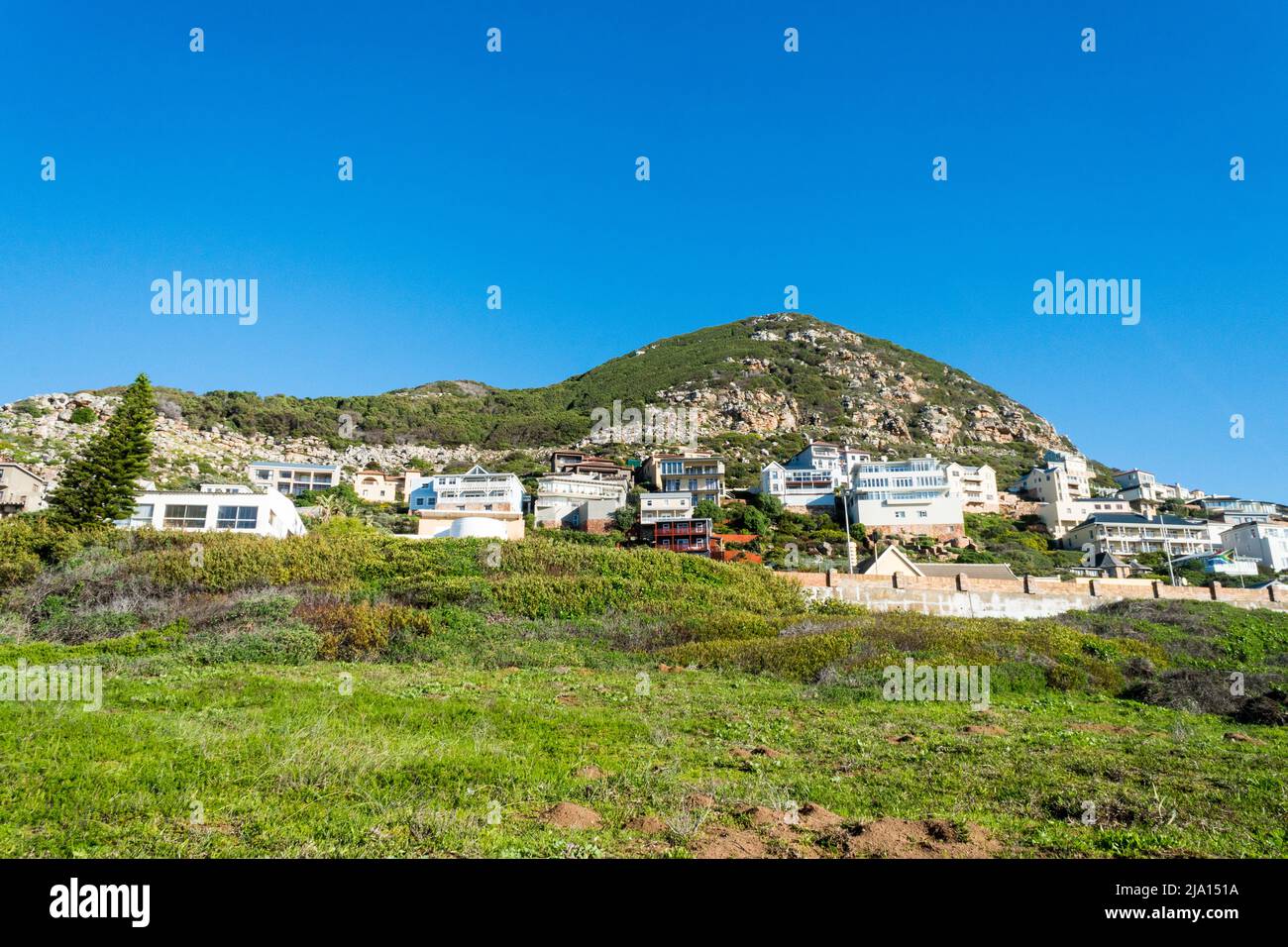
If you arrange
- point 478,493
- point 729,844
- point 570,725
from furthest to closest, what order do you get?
point 478,493 → point 570,725 → point 729,844

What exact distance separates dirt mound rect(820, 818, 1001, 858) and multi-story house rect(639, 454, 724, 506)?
221 feet

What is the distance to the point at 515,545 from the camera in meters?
36.0

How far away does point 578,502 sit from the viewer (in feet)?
230

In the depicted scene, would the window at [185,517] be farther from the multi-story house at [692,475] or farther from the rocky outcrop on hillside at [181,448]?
the multi-story house at [692,475]

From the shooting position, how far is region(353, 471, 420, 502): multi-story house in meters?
80.2

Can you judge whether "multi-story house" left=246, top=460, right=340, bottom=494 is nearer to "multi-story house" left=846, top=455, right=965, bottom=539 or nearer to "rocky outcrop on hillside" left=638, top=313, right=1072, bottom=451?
"multi-story house" left=846, top=455, right=965, bottom=539

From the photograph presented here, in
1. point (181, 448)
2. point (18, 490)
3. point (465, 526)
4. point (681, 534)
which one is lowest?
point (681, 534)

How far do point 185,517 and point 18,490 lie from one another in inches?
812

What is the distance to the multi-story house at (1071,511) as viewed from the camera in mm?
80625

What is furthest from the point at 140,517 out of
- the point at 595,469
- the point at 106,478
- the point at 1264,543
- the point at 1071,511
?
the point at 1264,543

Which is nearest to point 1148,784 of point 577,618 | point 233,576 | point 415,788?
point 415,788

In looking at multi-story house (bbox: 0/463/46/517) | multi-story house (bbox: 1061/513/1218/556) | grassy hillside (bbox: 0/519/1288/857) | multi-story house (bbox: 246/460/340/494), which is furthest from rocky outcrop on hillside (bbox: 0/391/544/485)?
multi-story house (bbox: 1061/513/1218/556)

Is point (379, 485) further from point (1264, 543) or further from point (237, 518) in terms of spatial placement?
point (1264, 543)
